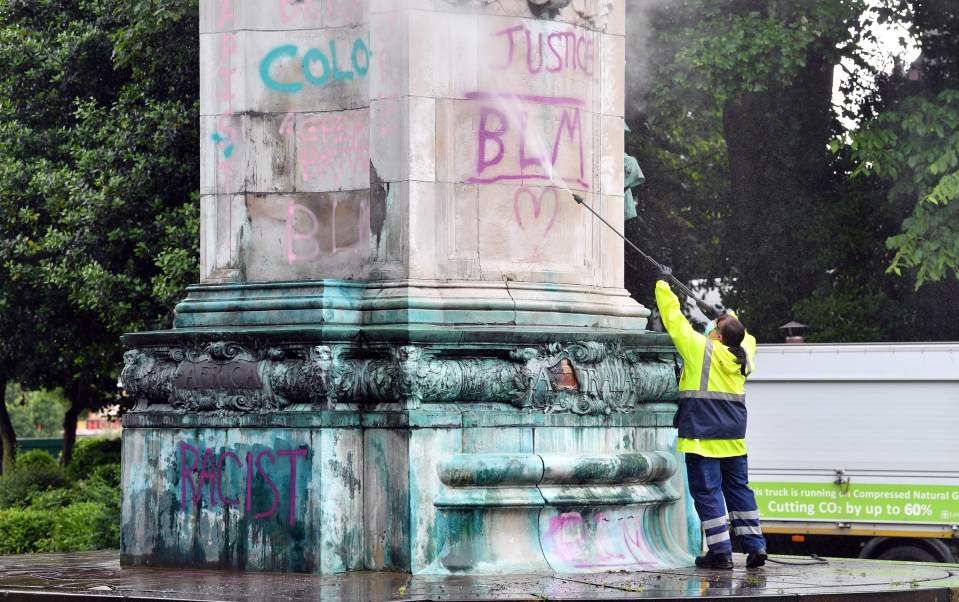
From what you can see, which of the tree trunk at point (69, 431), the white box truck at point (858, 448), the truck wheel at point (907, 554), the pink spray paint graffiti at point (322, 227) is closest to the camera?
the pink spray paint graffiti at point (322, 227)

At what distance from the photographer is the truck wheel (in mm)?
21266

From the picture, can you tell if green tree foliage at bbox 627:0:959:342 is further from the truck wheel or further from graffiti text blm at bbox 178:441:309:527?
graffiti text blm at bbox 178:441:309:527

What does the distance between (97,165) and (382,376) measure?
1530 cm

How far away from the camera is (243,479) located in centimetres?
1123

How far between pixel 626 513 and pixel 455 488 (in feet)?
4.12

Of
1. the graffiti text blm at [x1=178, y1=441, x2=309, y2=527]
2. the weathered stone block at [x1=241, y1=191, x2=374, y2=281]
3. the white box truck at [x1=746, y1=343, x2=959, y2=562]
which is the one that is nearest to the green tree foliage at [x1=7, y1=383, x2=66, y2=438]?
the white box truck at [x1=746, y1=343, x2=959, y2=562]

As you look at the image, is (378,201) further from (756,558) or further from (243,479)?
(756,558)

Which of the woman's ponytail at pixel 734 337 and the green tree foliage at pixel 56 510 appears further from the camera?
the green tree foliage at pixel 56 510

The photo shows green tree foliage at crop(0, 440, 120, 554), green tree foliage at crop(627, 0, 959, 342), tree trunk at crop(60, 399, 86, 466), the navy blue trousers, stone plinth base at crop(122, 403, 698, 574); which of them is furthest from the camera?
tree trunk at crop(60, 399, 86, 466)

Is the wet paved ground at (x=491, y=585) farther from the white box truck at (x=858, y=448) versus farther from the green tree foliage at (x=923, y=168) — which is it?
the green tree foliage at (x=923, y=168)

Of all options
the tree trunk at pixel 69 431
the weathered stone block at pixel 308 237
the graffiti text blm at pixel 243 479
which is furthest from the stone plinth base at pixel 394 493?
the tree trunk at pixel 69 431

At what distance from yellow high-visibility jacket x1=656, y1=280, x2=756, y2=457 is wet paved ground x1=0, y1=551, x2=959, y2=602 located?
2.63 feet

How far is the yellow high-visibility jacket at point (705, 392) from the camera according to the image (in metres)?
11.4

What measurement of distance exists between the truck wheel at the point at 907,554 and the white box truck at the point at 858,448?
0.04 feet
